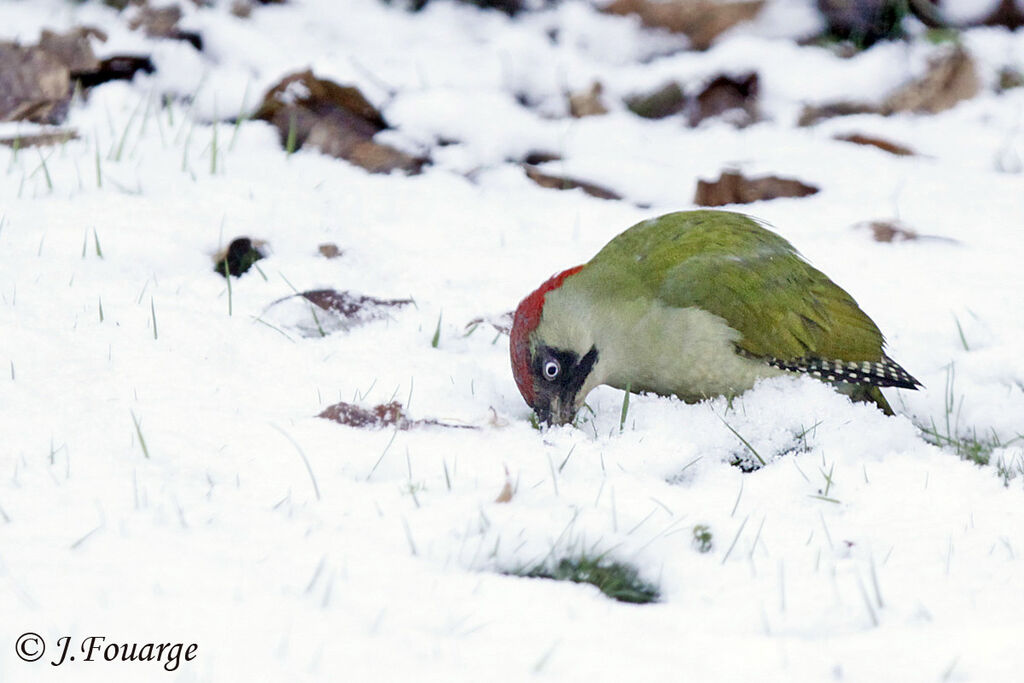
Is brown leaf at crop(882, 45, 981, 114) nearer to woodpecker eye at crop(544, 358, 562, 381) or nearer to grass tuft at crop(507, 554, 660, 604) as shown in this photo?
woodpecker eye at crop(544, 358, 562, 381)

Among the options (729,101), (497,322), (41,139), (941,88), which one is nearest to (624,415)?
(497,322)

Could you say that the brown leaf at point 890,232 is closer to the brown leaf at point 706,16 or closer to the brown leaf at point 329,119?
the brown leaf at point 329,119

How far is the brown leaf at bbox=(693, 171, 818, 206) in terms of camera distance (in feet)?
14.5

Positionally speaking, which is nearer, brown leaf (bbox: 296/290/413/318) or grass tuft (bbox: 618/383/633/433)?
grass tuft (bbox: 618/383/633/433)

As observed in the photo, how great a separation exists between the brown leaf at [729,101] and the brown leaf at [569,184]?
0.91m

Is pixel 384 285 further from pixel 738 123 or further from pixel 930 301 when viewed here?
pixel 738 123

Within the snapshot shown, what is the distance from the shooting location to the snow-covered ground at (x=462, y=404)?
1.78 meters

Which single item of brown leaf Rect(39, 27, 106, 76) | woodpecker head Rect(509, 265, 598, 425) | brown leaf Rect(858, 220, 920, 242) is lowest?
woodpecker head Rect(509, 265, 598, 425)

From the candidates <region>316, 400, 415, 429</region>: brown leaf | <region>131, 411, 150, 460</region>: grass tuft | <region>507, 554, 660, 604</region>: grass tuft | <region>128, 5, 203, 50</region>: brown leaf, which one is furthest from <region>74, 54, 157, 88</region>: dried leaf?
<region>507, 554, 660, 604</region>: grass tuft

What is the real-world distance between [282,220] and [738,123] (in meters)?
2.19

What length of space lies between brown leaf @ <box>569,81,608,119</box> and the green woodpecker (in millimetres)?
2030

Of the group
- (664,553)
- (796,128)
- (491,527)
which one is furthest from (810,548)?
(796,128)

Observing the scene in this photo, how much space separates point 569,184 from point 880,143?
1321 millimetres

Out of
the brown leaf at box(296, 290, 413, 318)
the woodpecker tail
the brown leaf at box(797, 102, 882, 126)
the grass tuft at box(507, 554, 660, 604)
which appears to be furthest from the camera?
the brown leaf at box(797, 102, 882, 126)
